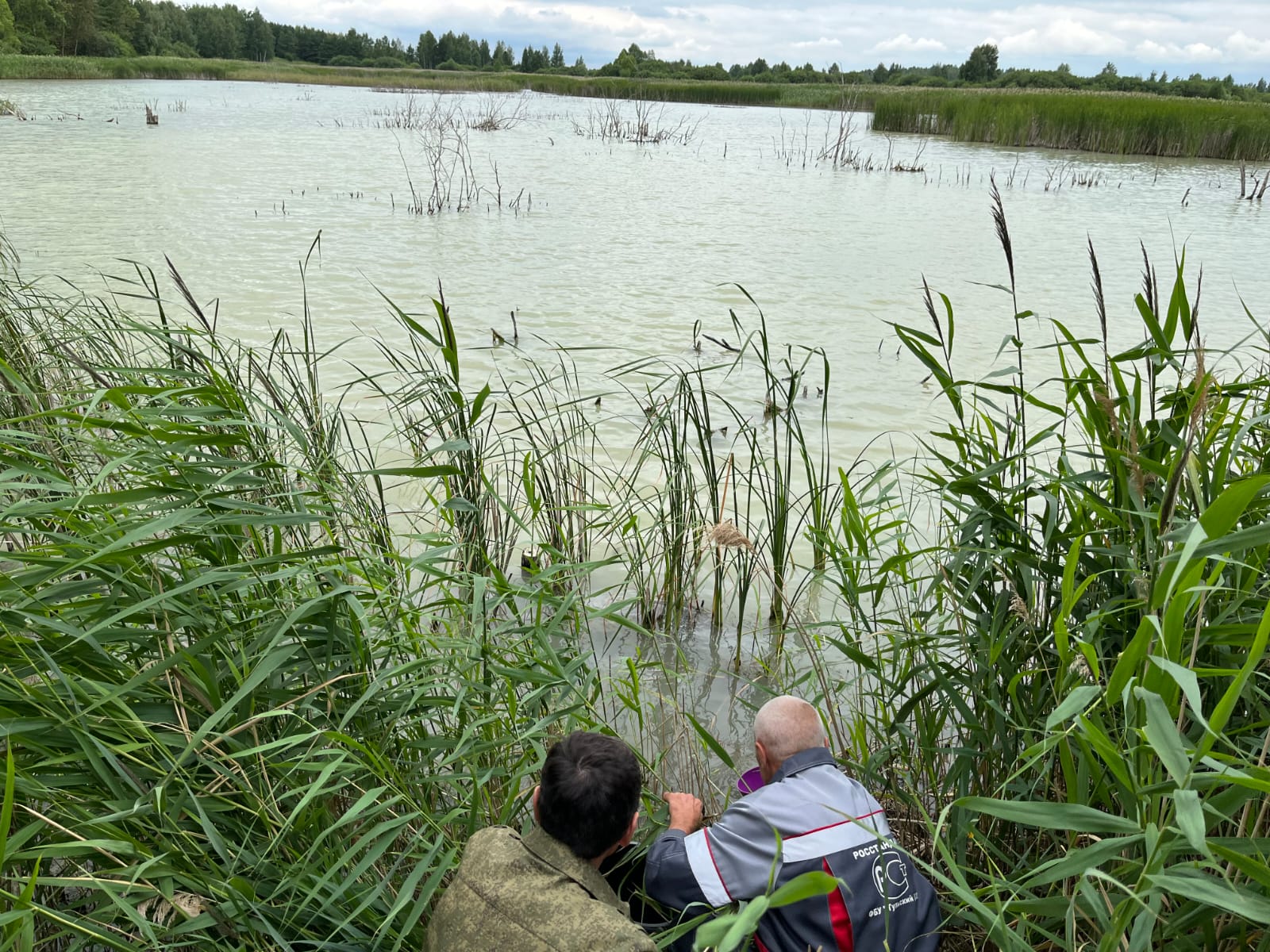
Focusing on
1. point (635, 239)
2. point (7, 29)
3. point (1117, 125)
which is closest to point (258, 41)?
point (7, 29)

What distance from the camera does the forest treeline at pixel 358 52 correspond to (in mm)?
52938

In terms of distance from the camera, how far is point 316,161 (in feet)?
55.9

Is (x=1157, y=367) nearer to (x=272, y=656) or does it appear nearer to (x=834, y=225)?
(x=272, y=656)

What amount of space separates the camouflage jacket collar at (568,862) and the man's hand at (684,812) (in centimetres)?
40

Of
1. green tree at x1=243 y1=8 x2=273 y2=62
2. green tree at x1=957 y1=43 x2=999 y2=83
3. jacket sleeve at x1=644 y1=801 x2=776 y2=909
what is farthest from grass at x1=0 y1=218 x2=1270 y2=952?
green tree at x1=243 y1=8 x2=273 y2=62

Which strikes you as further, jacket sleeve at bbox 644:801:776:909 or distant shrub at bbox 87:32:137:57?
distant shrub at bbox 87:32:137:57

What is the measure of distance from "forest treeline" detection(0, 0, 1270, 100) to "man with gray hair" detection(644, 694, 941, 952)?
49522 mm

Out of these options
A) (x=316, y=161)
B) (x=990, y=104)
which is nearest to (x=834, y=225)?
(x=316, y=161)

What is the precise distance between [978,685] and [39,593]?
2159 mm

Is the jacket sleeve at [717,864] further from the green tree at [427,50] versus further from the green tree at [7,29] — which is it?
the green tree at [427,50]

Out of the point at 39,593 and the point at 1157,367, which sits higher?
the point at 1157,367

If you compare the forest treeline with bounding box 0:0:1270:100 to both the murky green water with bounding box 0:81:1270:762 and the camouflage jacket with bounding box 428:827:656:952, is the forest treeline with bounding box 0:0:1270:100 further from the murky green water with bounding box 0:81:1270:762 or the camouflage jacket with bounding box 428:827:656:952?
the camouflage jacket with bounding box 428:827:656:952

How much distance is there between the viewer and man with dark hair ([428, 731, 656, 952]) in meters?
1.57

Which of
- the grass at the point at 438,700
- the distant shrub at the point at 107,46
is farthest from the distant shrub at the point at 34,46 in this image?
the grass at the point at 438,700
